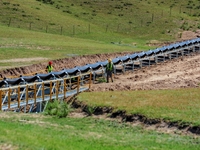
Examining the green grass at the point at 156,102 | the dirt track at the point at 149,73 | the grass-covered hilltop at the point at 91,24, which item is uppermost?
the grass-covered hilltop at the point at 91,24

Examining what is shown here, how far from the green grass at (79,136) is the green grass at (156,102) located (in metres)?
1.37

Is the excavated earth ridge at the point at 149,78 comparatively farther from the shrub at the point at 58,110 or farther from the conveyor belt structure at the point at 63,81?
the shrub at the point at 58,110

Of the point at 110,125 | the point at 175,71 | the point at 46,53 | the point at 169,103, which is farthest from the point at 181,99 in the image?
the point at 46,53

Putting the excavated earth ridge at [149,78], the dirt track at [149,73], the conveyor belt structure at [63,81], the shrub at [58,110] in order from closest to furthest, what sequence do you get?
the excavated earth ridge at [149,78], the shrub at [58,110], the conveyor belt structure at [63,81], the dirt track at [149,73]

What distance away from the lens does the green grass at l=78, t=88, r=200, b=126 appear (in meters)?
20.9

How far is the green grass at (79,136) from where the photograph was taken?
589 inches

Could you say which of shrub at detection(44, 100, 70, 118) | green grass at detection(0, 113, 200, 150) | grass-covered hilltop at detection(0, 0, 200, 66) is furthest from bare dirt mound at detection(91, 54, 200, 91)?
green grass at detection(0, 113, 200, 150)

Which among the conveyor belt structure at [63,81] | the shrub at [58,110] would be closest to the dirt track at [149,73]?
the conveyor belt structure at [63,81]

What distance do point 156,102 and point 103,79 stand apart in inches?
503


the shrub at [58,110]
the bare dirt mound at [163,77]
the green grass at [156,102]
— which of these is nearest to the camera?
the green grass at [156,102]

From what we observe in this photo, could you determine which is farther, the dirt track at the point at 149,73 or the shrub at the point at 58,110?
the dirt track at the point at 149,73

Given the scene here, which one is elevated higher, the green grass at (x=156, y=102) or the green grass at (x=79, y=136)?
the green grass at (x=156, y=102)

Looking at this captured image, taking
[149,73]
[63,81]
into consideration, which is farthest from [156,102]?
[149,73]

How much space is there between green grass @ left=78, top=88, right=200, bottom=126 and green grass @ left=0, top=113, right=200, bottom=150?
1.37 metres
